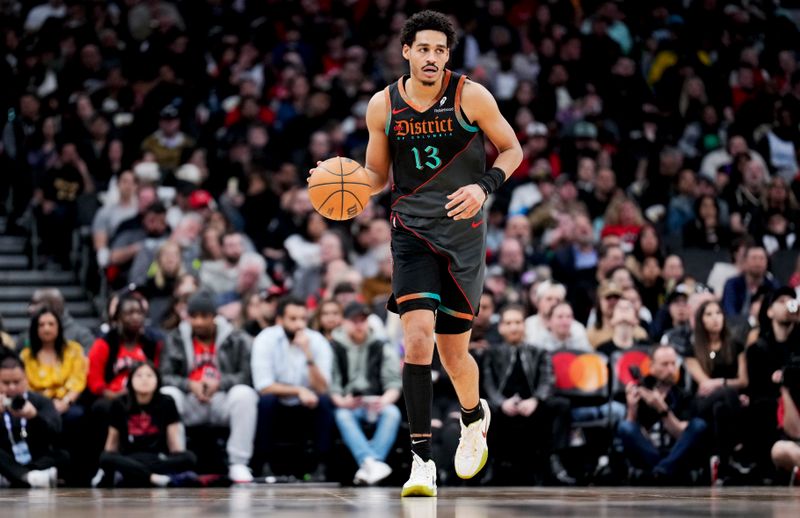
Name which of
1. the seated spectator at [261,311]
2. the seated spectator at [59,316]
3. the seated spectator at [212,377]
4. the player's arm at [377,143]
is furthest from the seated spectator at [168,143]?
the player's arm at [377,143]

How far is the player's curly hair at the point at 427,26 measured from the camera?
6.72m

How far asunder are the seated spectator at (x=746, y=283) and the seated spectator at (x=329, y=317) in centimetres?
367

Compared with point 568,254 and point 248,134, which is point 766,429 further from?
point 248,134

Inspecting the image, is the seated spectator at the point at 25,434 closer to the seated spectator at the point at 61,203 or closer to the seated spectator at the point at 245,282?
the seated spectator at the point at 245,282

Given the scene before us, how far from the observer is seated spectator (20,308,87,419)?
1073 centimetres

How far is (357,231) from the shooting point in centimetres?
1402

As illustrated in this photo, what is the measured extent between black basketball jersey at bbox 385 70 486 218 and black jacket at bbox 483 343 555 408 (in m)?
4.26

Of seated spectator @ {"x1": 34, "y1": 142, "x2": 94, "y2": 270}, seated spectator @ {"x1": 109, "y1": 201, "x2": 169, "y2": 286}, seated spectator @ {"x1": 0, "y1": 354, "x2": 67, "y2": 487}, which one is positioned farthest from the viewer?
seated spectator @ {"x1": 34, "y1": 142, "x2": 94, "y2": 270}

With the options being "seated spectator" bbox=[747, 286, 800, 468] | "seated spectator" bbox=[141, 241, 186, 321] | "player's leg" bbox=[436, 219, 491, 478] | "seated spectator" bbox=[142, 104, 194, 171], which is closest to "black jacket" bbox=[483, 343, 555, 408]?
"seated spectator" bbox=[747, 286, 800, 468]

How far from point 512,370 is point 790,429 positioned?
7.37 ft

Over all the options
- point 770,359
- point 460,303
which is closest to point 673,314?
point 770,359

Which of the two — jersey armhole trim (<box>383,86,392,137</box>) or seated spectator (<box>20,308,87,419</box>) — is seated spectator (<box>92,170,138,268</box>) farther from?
jersey armhole trim (<box>383,86,392,137</box>)

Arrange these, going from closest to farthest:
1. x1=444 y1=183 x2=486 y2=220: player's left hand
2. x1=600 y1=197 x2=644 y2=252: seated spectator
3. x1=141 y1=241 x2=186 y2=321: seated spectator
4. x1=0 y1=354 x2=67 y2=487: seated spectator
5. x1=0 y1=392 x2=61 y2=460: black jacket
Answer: x1=444 y1=183 x2=486 y2=220: player's left hand
x1=0 y1=354 x2=67 y2=487: seated spectator
x1=0 y1=392 x2=61 y2=460: black jacket
x1=141 y1=241 x2=186 y2=321: seated spectator
x1=600 y1=197 x2=644 y2=252: seated spectator

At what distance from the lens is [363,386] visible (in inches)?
435
